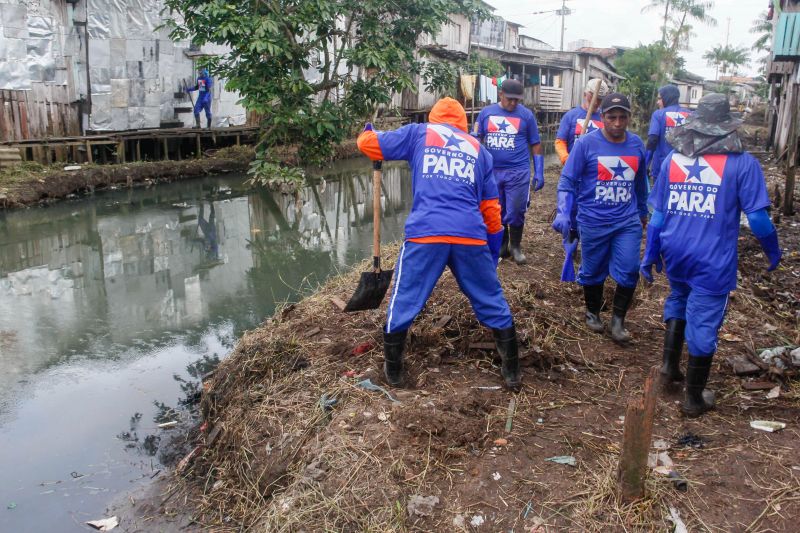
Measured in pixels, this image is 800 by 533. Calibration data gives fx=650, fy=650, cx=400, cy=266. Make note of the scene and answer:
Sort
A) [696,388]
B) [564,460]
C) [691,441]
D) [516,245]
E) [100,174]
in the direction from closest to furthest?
[564,460] → [691,441] → [696,388] → [516,245] → [100,174]

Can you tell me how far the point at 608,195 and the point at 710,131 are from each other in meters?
1.09

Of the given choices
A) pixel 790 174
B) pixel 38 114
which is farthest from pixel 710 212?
pixel 38 114

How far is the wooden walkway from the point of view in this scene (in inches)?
546

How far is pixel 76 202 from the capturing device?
12828 mm

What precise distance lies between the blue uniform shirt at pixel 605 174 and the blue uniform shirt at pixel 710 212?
0.88 m

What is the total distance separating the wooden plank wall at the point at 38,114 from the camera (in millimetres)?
13648

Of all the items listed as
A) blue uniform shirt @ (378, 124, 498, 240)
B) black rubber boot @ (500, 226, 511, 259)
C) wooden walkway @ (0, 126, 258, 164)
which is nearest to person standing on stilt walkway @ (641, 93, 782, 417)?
blue uniform shirt @ (378, 124, 498, 240)

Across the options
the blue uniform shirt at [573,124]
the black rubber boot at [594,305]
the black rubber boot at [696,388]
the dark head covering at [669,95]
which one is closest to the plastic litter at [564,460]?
the black rubber boot at [696,388]

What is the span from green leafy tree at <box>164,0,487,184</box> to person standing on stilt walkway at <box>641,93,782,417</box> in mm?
7358

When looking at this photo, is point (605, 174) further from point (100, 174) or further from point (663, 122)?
point (100, 174)

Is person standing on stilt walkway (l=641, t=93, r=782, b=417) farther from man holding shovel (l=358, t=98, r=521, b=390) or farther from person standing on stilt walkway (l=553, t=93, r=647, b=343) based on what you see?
man holding shovel (l=358, t=98, r=521, b=390)

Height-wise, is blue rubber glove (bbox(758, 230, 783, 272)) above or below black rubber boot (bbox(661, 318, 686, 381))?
above

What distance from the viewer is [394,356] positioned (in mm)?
3971

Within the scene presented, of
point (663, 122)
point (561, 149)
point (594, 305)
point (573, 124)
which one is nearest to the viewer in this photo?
point (594, 305)
